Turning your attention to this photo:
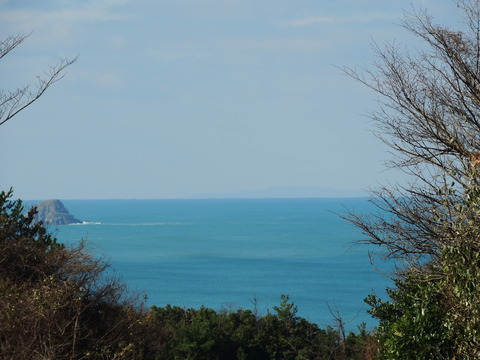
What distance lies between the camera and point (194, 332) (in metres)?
19.3

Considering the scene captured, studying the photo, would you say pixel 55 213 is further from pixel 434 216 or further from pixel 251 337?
pixel 434 216

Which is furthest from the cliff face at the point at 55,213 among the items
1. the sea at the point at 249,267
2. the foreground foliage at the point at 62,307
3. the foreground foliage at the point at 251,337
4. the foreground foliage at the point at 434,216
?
the foreground foliage at the point at 434,216

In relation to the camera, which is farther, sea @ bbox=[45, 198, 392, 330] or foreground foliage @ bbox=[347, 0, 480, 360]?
sea @ bbox=[45, 198, 392, 330]

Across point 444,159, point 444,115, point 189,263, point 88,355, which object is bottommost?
point 88,355

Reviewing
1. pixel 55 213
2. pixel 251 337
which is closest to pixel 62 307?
pixel 251 337

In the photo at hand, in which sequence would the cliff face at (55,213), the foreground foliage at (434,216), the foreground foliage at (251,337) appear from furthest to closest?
the cliff face at (55,213) → the foreground foliage at (251,337) → the foreground foliage at (434,216)

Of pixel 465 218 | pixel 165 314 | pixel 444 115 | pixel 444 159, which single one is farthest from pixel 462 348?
pixel 165 314

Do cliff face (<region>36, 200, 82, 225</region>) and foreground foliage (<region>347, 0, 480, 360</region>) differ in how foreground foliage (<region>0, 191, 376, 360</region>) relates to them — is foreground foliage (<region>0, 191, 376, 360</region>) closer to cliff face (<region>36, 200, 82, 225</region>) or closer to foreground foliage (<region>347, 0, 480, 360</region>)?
foreground foliage (<region>347, 0, 480, 360</region>)

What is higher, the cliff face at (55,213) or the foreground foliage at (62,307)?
the cliff face at (55,213)

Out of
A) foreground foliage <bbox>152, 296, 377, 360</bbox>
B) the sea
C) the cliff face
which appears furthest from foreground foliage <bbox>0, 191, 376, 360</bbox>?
the cliff face

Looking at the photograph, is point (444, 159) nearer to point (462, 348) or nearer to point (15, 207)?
point (462, 348)

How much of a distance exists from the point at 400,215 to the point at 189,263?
81087 mm

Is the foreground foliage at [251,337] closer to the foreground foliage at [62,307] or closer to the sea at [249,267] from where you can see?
the foreground foliage at [62,307]

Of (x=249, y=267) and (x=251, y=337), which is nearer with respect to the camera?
(x=251, y=337)
